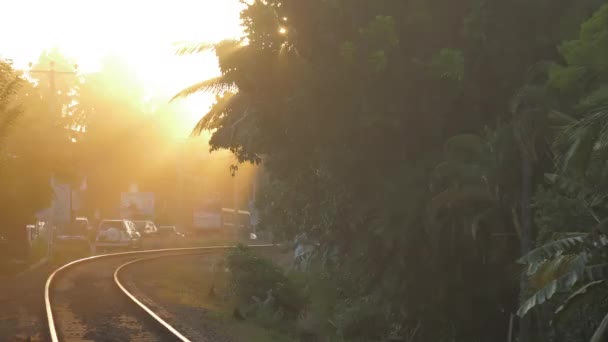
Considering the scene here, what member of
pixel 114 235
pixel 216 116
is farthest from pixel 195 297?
pixel 114 235

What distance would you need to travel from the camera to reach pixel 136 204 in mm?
77938

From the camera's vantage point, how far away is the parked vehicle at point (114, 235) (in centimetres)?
5366

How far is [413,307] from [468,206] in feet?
10.8

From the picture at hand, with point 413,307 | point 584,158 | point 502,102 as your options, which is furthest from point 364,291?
point 584,158

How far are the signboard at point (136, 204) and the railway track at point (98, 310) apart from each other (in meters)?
39.4

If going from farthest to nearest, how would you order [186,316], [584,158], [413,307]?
[186,316], [413,307], [584,158]

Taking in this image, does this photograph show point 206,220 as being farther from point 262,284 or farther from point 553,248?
point 553,248

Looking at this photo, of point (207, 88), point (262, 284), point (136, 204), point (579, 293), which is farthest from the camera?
point (136, 204)

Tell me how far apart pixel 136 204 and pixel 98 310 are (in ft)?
179

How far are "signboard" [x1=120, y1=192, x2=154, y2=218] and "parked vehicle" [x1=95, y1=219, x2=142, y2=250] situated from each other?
22.3 metres

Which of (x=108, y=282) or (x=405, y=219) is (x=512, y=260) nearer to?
(x=405, y=219)

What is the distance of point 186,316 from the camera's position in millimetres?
23359

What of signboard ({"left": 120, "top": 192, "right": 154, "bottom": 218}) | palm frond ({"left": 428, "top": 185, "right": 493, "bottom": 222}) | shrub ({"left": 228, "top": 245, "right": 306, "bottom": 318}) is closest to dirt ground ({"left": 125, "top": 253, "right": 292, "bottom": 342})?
shrub ({"left": 228, "top": 245, "right": 306, "bottom": 318})

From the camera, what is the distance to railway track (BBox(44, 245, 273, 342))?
19.3 metres
